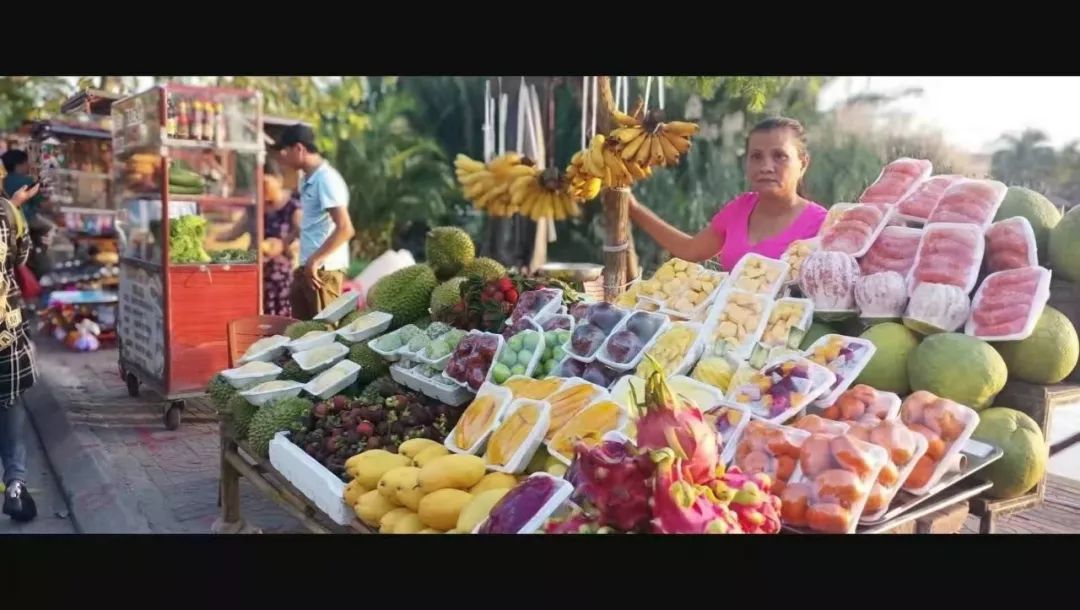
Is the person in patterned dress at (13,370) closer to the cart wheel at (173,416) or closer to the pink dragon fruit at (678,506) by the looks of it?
the cart wheel at (173,416)

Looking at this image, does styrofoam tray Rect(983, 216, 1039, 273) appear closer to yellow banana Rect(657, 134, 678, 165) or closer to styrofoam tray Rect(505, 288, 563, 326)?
yellow banana Rect(657, 134, 678, 165)

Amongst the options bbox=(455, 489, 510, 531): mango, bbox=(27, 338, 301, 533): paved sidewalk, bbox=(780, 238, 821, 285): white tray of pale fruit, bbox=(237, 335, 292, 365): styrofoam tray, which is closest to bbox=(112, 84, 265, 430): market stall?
bbox=(27, 338, 301, 533): paved sidewalk

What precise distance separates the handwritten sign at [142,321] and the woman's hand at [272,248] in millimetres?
917

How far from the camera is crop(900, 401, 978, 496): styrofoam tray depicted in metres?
2.54

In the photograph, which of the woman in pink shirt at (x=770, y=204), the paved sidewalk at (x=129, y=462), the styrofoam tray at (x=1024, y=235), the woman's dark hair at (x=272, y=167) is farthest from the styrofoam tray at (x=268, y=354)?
the woman's dark hair at (x=272, y=167)

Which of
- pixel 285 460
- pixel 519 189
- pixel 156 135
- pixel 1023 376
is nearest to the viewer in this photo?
pixel 1023 376

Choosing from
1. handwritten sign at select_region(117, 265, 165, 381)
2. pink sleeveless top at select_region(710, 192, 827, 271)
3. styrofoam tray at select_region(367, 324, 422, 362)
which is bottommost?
handwritten sign at select_region(117, 265, 165, 381)

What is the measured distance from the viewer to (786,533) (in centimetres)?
252

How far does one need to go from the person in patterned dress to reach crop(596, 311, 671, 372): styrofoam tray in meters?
2.64
